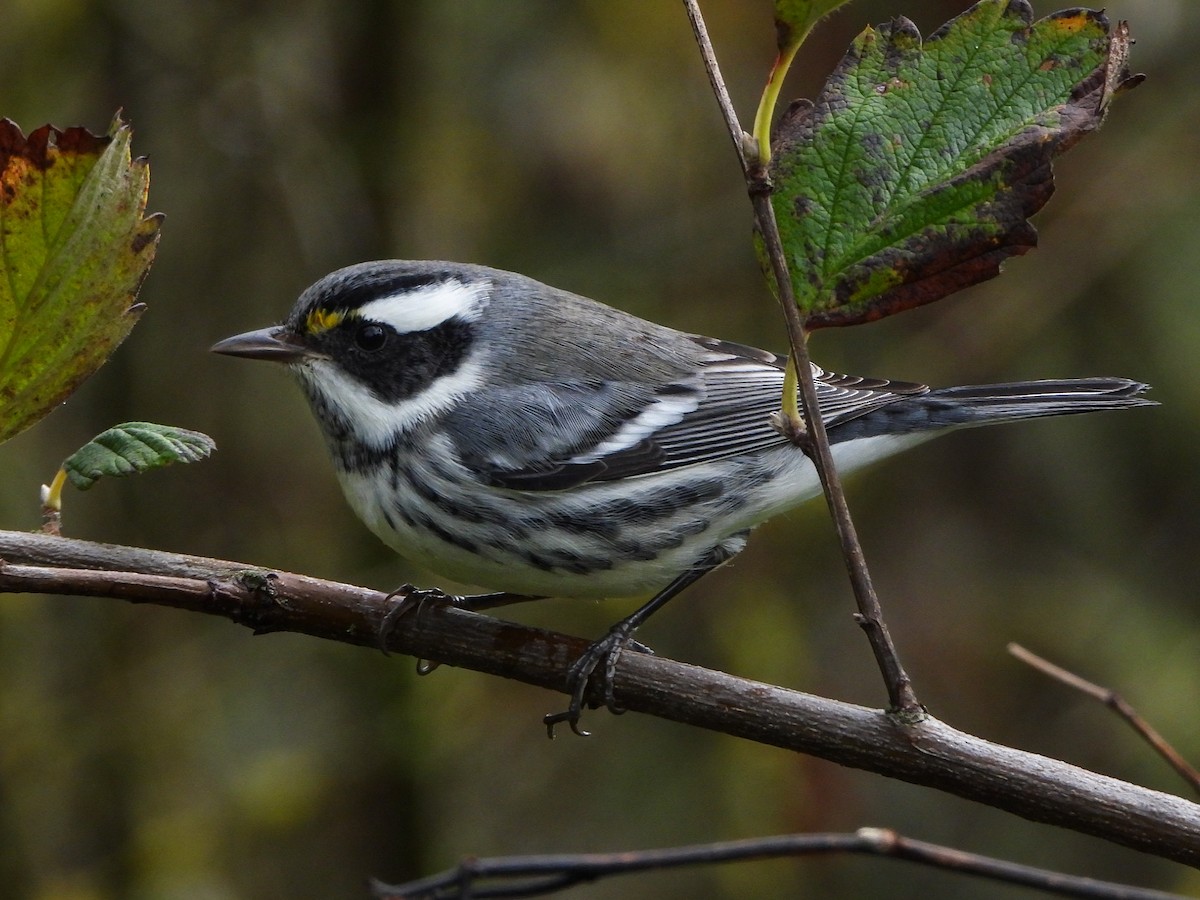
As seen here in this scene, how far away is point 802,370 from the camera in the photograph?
169 cm

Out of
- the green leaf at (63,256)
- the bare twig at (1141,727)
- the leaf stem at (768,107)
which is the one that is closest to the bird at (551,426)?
the bare twig at (1141,727)

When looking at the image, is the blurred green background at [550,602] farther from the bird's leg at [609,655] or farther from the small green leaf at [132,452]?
the small green leaf at [132,452]

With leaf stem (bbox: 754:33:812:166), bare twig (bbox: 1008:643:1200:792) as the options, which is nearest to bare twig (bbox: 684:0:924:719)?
leaf stem (bbox: 754:33:812:166)

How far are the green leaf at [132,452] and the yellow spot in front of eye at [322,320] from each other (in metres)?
1.28

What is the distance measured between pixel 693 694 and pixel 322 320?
1.52 meters

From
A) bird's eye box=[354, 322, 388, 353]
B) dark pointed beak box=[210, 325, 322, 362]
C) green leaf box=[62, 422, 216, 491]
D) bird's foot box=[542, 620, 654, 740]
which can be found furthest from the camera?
bird's eye box=[354, 322, 388, 353]

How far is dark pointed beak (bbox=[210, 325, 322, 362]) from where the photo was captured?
3068mm

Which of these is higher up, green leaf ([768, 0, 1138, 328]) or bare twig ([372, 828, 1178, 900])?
green leaf ([768, 0, 1138, 328])

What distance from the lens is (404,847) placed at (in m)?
5.06

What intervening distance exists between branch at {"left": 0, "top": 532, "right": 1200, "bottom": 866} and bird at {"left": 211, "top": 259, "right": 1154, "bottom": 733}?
0.39m

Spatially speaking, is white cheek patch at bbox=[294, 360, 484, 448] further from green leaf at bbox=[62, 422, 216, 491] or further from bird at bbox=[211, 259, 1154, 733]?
green leaf at bbox=[62, 422, 216, 491]

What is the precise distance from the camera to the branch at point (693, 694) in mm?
1960

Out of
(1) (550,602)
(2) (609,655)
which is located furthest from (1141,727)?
(1) (550,602)

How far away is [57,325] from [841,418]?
229 cm
